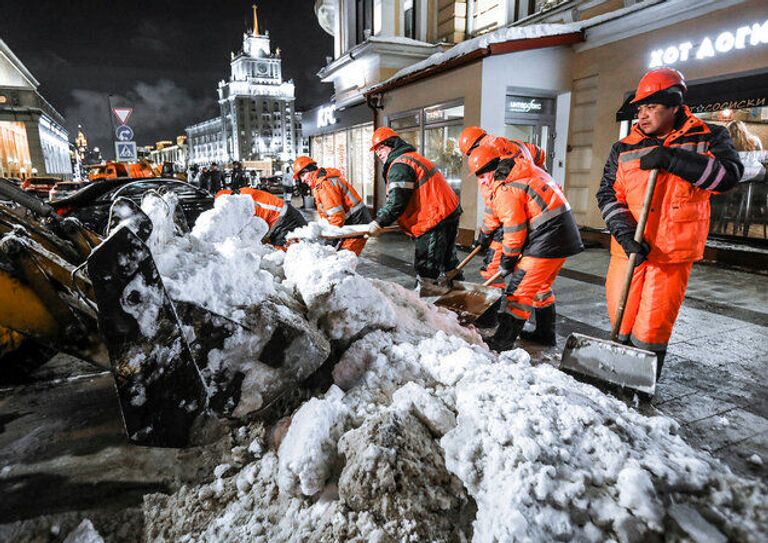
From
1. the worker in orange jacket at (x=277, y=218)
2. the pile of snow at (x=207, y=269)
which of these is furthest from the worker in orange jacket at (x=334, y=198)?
the pile of snow at (x=207, y=269)

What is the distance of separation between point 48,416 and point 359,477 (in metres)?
2.14

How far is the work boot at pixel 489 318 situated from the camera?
4.20 meters

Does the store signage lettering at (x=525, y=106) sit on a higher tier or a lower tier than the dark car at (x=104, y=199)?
higher

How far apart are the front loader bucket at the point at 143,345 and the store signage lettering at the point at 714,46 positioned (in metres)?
8.48

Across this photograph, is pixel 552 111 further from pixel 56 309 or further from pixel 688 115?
pixel 56 309

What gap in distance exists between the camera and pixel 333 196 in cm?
535

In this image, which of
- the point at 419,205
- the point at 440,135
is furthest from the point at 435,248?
the point at 440,135

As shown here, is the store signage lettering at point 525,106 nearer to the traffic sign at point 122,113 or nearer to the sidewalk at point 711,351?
the sidewalk at point 711,351

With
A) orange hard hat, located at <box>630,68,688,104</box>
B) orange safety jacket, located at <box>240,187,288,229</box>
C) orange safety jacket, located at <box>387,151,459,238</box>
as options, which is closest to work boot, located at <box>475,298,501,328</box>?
orange safety jacket, located at <box>387,151,459,238</box>

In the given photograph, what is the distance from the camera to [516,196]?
348 cm

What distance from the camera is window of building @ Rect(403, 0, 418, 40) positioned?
13227mm

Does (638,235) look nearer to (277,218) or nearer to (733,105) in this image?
(277,218)

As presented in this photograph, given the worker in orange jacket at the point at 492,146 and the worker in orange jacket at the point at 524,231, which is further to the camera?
the worker in orange jacket at the point at 492,146

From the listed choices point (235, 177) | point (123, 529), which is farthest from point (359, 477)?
point (235, 177)
